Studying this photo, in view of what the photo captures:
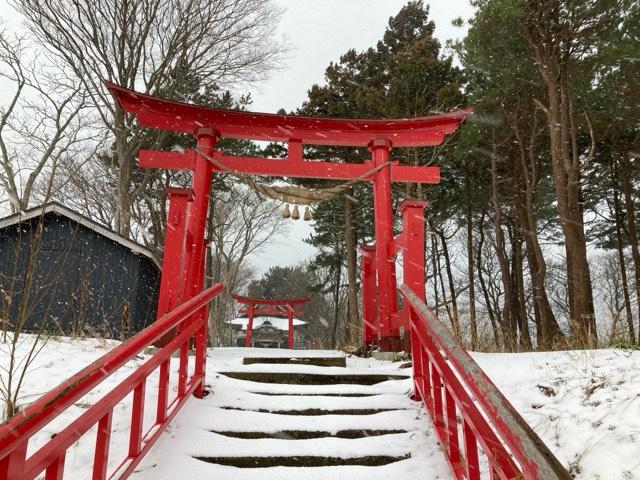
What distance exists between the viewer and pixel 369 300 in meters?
6.63

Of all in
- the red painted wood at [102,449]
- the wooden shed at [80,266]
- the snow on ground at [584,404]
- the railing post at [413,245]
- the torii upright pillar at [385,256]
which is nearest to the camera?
the red painted wood at [102,449]

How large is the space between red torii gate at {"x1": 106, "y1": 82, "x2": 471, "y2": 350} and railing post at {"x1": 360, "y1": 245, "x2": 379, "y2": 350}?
33 centimetres

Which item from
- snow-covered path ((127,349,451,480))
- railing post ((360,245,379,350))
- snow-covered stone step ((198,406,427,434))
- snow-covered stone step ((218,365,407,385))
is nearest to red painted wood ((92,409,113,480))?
snow-covered path ((127,349,451,480))

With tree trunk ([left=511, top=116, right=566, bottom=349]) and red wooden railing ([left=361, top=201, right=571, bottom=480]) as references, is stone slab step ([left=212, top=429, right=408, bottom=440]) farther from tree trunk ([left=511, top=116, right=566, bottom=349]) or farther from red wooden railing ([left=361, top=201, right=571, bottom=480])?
tree trunk ([left=511, top=116, right=566, bottom=349])

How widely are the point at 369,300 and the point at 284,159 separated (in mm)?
2490

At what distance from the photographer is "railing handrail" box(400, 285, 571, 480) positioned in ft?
4.92

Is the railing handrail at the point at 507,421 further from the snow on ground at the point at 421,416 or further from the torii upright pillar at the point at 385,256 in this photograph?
the torii upright pillar at the point at 385,256

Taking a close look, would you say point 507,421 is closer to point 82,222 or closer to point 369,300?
point 369,300

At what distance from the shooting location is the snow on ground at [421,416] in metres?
2.58

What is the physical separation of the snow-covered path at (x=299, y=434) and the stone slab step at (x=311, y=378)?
0.26 ft

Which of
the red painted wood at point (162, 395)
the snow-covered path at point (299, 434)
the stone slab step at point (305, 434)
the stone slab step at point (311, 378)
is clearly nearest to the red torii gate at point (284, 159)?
the stone slab step at point (311, 378)

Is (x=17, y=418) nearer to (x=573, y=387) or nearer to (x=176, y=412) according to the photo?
(x=176, y=412)

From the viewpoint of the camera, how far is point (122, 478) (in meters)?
2.26

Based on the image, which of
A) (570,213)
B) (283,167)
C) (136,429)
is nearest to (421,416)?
(136,429)
